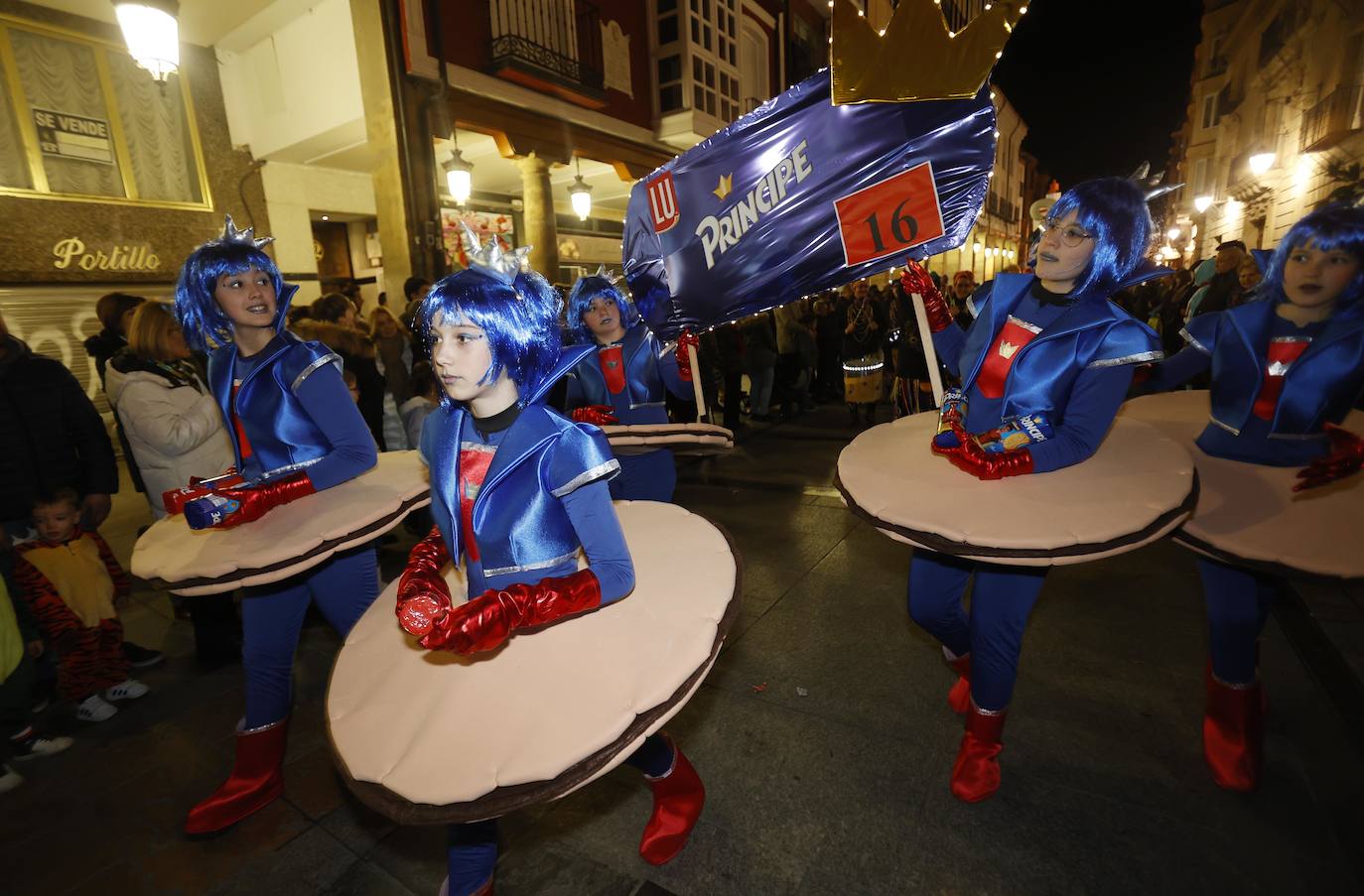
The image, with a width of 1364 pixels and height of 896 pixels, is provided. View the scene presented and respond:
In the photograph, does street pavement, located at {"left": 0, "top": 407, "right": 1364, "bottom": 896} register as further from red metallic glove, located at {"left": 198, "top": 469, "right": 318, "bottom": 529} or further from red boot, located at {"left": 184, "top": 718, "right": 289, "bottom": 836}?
red metallic glove, located at {"left": 198, "top": 469, "right": 318, "bottom": 529}

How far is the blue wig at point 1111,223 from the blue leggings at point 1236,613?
3.71ft

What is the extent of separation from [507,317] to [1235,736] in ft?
9.61

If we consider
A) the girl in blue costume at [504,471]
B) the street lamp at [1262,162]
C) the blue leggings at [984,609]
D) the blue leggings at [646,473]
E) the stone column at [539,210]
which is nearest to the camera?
the girl in blue costume at [504,471]

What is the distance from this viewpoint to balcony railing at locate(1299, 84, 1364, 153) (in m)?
12.5

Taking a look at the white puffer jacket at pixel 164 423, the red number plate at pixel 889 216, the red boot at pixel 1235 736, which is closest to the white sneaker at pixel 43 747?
the white puffer jacket at pixel 164 423

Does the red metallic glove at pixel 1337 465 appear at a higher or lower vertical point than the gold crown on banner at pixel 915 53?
lower

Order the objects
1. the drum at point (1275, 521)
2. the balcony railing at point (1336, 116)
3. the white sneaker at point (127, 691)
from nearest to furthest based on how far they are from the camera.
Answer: the drum at point (1275, 521), the white sneaker at point (127, 691), the balcony railing at point (1336, 116)

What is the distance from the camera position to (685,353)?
3762mm

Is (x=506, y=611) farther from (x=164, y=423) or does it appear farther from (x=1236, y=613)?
(x=164, y=423)

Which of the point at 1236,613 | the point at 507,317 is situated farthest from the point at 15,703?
the point at 1236,613

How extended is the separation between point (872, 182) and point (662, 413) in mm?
1876

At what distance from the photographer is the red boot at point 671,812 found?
208 centimetres

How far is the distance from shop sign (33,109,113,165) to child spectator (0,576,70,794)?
8018 millimetres

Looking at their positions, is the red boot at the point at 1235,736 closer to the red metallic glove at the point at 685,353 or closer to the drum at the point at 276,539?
the red metallic glove at the point at 685,353
